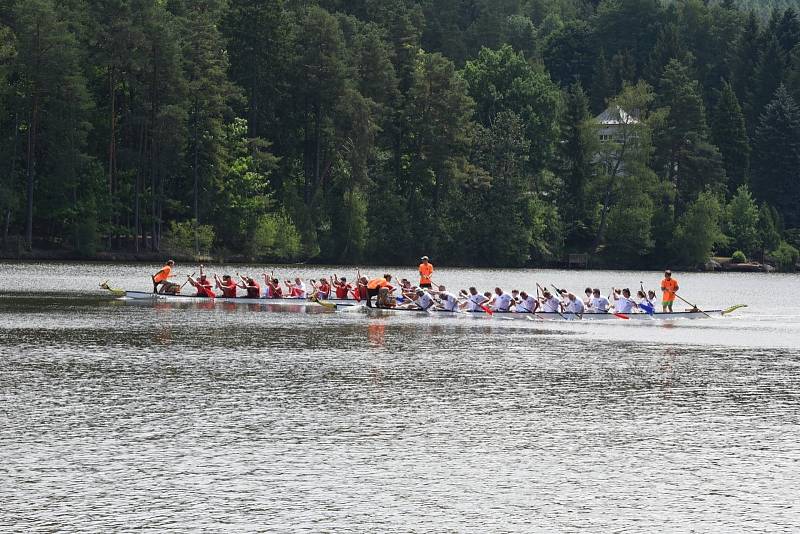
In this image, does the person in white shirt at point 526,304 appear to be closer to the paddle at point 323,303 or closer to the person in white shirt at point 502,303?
the person in white shirt at point 502,303

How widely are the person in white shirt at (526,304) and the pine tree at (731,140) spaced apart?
9698 centimetres

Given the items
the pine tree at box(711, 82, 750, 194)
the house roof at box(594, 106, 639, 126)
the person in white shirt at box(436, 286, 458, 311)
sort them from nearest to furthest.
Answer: the person in white shirt at box(436, 286, 458, 311)
the house roof at box(594, 106, 639, 126)
the pine tree at box(711, 82, 750, 194)

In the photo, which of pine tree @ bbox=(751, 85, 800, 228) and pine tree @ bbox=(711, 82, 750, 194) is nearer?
pine tree @ bbox=(711, 82, 750, 194)

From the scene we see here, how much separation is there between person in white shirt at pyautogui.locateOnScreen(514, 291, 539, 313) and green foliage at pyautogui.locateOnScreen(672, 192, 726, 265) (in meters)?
72.7

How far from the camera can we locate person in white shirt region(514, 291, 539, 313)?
51.4m

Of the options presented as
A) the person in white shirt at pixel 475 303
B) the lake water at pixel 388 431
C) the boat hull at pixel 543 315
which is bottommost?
the lake water at pixel 388 431

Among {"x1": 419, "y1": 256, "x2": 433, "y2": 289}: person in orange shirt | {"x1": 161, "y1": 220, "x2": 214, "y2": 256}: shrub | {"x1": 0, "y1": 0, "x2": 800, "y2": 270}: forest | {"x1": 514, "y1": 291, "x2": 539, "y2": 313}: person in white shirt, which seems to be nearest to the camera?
{"x1": 514, "y1": 291, "x2": 539, "y2": 313}: person in white shirt

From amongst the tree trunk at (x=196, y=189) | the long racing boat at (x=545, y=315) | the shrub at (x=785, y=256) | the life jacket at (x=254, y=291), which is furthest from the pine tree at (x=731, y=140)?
the life jacket at (x=254, y=291)

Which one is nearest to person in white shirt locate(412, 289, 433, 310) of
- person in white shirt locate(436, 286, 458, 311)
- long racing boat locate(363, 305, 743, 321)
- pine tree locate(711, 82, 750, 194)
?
long racing boat locate(363, 305, 743, 321)

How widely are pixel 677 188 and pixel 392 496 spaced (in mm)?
116456

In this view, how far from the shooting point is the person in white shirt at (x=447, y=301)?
52.5 metres

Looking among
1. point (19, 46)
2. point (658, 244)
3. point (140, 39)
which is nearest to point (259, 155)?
point (140, 39)

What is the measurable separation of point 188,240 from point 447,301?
51948mm

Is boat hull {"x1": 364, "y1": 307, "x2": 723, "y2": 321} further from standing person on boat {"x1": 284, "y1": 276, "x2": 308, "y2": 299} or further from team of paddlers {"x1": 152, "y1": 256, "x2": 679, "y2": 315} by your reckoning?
standing person on boat {"x1": 284, "y1": 276, "x2": 308, "y2": 299}
